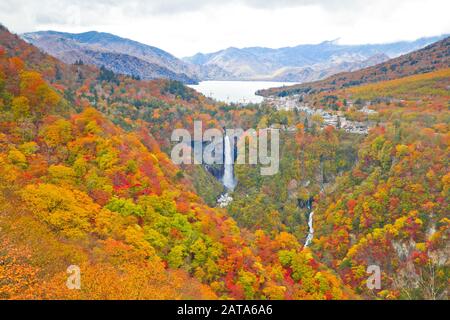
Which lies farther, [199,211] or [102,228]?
[199,211]

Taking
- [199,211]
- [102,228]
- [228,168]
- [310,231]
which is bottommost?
[310,231]

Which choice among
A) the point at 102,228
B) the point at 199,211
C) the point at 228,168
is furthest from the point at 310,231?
the point at 102,228

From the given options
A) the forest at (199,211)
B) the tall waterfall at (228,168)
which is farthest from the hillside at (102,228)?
the tall waterfall at (228,168)

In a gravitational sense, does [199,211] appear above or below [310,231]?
above

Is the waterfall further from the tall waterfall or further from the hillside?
the hillside

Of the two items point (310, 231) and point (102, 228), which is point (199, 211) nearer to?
point (102, 228)

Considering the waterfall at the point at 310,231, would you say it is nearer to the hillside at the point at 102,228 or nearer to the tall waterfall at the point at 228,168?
the tall waterfall at the point at 228,168

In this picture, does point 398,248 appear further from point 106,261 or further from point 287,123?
point 287,123

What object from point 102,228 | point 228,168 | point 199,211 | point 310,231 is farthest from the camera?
point 228,168

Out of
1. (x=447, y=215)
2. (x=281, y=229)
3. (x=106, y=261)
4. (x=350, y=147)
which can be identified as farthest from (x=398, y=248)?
(x=106, y=261)
